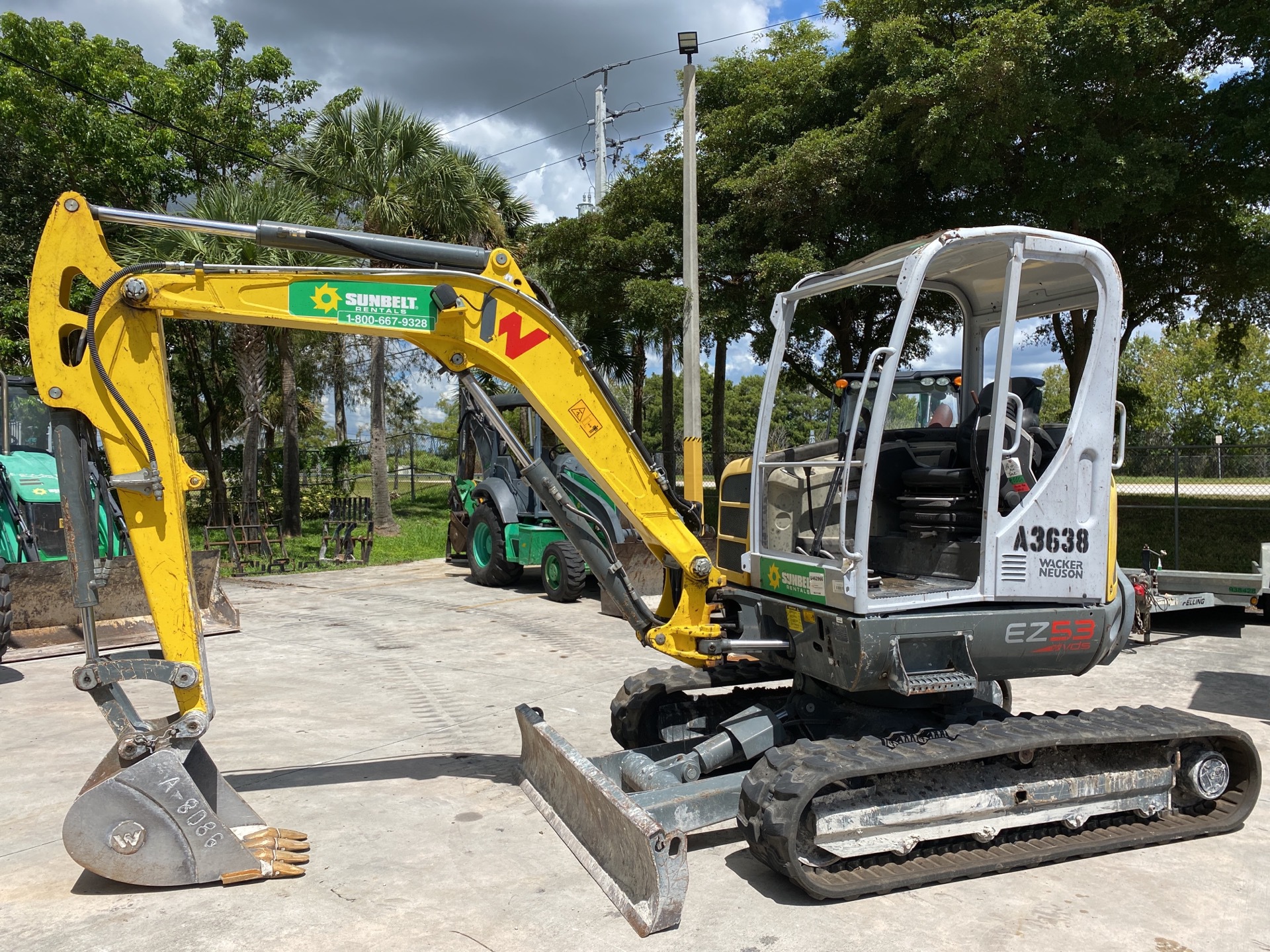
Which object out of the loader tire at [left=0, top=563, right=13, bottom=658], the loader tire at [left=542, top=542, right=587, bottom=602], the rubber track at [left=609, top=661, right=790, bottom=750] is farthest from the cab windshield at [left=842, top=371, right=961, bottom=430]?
the loader tire at [left=0, top=563, right=13, bottom=658]

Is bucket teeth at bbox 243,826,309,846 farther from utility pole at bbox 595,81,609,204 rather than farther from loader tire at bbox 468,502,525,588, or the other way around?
utility pole at bbox 595,81,609,204

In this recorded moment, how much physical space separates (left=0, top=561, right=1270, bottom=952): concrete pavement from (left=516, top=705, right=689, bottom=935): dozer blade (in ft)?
0.27

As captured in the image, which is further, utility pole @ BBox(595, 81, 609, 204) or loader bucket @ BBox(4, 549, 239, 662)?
utility pole @ BBox(595, 81, 609, 204)

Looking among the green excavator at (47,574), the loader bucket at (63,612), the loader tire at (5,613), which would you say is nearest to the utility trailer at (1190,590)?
the green excavator at (47,574)

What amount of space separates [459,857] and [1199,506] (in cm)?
1523

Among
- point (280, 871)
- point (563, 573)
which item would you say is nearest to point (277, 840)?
point (280, 871)

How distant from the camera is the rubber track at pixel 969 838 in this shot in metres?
4.11

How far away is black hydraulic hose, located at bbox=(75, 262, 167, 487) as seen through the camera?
169 inches

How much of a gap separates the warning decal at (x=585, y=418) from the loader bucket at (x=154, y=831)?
244 cm

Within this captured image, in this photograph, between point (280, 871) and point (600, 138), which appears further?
point (600, 138)

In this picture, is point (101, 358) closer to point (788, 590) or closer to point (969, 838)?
point (788, 590)

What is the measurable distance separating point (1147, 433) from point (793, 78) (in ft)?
31.9

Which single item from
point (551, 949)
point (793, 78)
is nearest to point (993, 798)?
point (551, 949)

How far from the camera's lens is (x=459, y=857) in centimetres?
461
